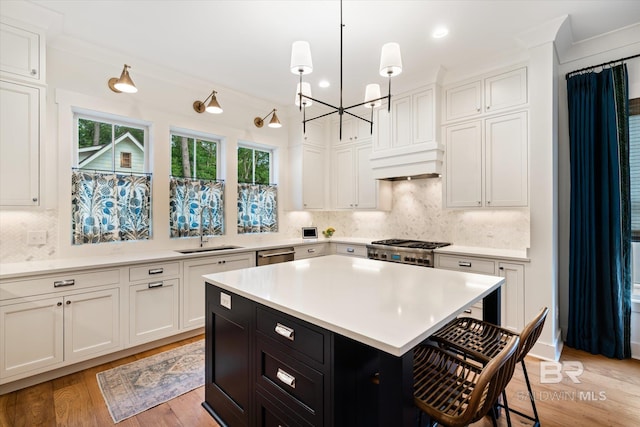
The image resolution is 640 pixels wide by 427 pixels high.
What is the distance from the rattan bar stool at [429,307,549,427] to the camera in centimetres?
146

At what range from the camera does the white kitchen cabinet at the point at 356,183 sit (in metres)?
4.42

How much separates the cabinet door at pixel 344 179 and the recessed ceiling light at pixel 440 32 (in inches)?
83.3

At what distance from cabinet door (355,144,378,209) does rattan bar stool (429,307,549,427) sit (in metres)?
2.64

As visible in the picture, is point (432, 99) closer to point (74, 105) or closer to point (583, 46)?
point (583, 46)

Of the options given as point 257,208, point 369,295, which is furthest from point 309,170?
point 369,295

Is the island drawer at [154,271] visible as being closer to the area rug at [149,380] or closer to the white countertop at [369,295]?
the area rug at [149,380]

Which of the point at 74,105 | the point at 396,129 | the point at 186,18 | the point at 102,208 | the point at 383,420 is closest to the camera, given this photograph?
the point at 383,420

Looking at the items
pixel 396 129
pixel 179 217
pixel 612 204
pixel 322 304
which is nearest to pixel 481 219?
pixel 612 204

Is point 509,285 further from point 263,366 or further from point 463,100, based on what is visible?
point 263,366

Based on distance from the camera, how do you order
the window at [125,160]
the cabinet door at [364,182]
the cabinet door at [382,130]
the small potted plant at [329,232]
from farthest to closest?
the small potted plant at [329,232] → the cabinet door at [364,182] → the cabinet door at [382,130] → the window at [125,160]

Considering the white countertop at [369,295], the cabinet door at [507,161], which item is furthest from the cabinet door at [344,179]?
the white countertop at [369,295]

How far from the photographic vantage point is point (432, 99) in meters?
3.57

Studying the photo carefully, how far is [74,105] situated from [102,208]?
1.01 metres

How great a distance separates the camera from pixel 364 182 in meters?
4.55
